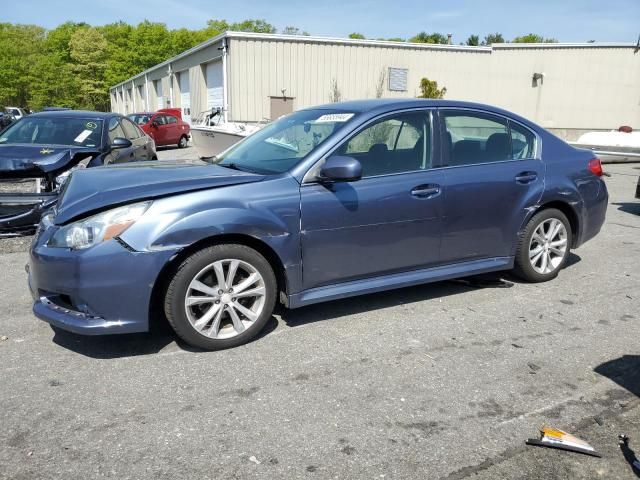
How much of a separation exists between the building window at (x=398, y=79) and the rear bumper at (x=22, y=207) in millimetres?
19664

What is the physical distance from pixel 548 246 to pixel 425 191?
1.61m

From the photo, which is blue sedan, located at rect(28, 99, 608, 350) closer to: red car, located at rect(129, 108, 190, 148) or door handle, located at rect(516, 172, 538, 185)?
door handle, located at rect(516, 172, 538, 185)

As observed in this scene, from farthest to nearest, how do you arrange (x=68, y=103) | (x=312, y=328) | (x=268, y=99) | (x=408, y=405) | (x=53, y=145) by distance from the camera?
(x=68, y=103), (x=268, y=99), (x=53, y=145), (x=312, y=328), (x=408, y=405)

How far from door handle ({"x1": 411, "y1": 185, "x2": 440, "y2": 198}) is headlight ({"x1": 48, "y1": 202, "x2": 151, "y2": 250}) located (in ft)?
6.35

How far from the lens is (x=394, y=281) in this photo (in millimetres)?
4148

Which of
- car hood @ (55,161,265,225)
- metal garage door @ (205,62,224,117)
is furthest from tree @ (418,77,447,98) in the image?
car hood @ (55,161,265,225)

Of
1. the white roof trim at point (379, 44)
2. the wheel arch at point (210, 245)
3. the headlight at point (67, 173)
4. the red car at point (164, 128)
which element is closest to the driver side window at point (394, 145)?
the wheel arch at point (210, 245)

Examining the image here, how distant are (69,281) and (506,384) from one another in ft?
8.81

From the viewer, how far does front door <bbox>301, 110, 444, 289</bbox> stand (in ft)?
12.4

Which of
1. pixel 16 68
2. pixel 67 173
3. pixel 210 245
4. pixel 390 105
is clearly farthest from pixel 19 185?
pixel 16 68

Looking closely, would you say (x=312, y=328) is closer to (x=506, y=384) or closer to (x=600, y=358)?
(x=506, y=384)

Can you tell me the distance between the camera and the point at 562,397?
121 inches

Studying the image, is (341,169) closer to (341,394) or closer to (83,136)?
(341,394)

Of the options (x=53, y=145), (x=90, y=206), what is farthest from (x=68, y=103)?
(x=90, y=206)
